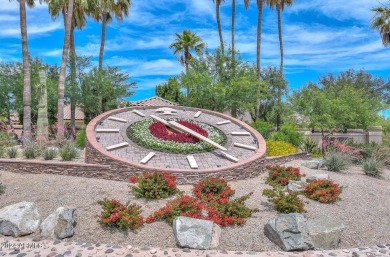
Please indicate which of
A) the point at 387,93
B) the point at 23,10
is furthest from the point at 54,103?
the point at 387,93

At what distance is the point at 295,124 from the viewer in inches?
789

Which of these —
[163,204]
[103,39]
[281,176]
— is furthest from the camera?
[103,39]

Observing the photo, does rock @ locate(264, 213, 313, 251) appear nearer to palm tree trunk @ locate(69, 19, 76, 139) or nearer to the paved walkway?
the paved walkway

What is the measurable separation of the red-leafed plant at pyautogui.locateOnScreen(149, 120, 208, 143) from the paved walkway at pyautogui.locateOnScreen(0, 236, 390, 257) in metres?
5.13

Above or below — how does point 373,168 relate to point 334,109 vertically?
below

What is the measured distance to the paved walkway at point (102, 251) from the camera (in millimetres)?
4867

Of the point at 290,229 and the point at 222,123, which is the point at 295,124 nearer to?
the point at 222,123

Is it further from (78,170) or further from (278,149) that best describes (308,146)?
(78,170)

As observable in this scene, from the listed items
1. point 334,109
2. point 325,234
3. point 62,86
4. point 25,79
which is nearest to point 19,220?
point 325,234

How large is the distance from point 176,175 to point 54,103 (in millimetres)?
19937

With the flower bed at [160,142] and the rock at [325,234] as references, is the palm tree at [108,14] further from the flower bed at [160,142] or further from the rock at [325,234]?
the rock at [325,234]

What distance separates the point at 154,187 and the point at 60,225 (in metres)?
A: 2.03

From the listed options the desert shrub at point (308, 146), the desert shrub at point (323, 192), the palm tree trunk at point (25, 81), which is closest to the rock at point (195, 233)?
the desert shrub at point (323, 192)

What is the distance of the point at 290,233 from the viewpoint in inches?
210
